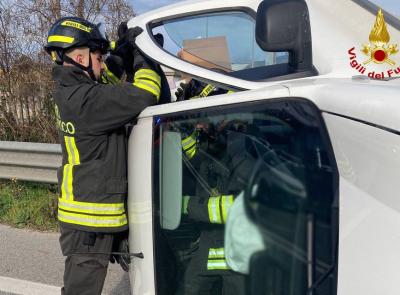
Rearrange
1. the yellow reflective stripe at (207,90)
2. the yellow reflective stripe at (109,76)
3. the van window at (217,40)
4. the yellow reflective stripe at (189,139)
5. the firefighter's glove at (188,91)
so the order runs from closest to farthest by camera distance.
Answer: the yellow reflective stripe at (189,139)
the van window at (217,40)
the yellow reflective stripe at (207,90)
the yellow reflective stripe at (109,76)
the firefighter's glove at (188,91)

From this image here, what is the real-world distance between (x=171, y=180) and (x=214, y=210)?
0.24 metres

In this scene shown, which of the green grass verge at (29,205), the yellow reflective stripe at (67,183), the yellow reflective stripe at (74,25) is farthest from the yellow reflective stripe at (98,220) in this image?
the green grass verge at (29,205)

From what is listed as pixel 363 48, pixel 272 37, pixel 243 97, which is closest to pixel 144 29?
pixel 272 37

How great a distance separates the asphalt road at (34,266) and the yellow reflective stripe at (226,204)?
204 centimetres

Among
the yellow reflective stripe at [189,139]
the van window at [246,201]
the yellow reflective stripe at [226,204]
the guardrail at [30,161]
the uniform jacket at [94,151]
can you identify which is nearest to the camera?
the van window at [246,201]

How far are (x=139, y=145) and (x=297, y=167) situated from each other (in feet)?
2.56

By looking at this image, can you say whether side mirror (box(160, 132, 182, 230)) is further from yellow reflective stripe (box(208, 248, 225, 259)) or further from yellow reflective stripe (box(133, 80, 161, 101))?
yellow reflective stripe (box(133, 80, 161, 101))

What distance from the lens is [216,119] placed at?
5.11 ft

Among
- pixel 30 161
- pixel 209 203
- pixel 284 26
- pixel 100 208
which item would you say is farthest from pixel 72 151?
pixel 30 161

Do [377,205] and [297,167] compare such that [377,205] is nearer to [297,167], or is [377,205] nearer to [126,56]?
[297,167]

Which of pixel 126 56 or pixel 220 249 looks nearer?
pixel 220 249

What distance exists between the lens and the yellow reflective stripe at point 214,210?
1.63m

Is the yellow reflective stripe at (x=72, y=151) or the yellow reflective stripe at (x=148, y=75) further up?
the yellow reflective stripe at (x=148, y=75)

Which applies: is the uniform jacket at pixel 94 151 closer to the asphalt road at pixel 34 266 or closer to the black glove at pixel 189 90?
the black glove at pixel 189 90
